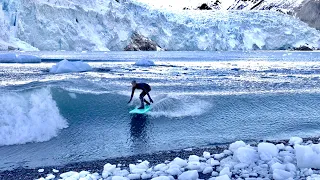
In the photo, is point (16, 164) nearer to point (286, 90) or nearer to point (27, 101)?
point (27, 101)

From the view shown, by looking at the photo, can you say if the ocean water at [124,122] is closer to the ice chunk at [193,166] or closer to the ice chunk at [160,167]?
the ice chunk at [160,167]

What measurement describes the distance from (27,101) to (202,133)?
594 centimetres

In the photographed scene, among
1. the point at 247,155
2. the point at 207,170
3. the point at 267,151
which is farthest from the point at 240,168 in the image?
the point at 267,151

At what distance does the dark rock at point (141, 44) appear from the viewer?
94831 millimetres

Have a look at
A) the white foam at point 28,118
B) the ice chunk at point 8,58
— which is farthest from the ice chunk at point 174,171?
the ice chunk at point 8,58

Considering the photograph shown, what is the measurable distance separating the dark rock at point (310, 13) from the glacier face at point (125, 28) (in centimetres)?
3895

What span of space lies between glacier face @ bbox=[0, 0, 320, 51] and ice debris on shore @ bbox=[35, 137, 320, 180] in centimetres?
6373

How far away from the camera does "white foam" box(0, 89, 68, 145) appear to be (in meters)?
10.7

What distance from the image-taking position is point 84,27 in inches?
3022

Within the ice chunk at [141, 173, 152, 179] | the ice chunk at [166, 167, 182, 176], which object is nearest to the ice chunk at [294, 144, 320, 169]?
the ice chunk at [166, 167, 182, 176]

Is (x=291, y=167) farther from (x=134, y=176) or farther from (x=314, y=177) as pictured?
(x=134, y=176)

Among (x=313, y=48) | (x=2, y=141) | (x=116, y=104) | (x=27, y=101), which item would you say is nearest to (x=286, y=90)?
(x=116, y=104)

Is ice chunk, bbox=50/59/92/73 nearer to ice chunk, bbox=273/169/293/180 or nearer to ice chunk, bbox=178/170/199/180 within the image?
ice chunk, bbox=178/170/199/180

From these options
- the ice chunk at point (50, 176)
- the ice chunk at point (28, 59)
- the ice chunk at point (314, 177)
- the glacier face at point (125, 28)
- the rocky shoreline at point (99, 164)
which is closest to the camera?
the ice chunk at point (314, 177)
